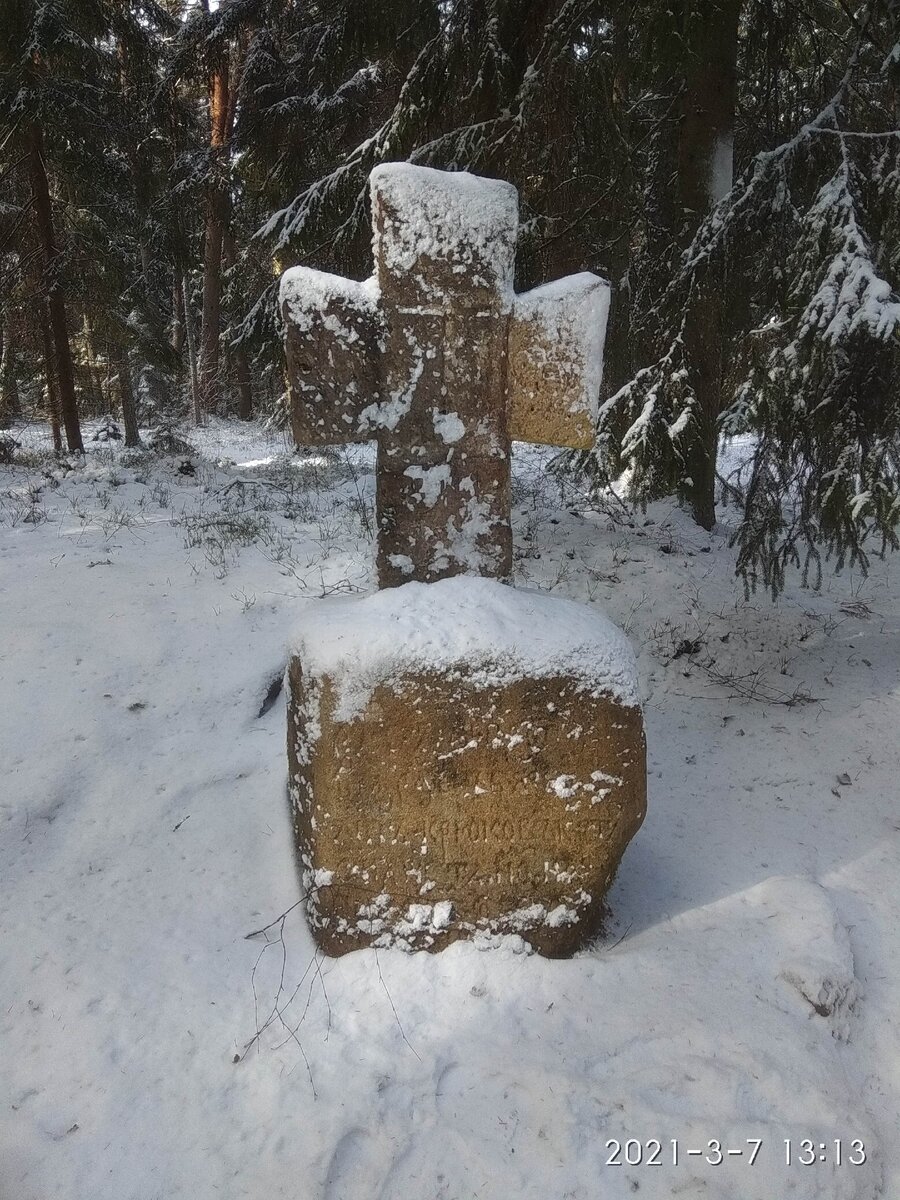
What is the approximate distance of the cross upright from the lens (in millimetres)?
2365

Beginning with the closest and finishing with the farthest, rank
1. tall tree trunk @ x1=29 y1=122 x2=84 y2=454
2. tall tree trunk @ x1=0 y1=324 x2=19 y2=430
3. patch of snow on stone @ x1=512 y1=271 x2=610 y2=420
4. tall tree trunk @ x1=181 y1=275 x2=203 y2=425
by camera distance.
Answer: patch of snow on stone @ x1=512 y1=271 x2=610 y2=420 → tall tree trunk @ x1=29 y1=122 x2=84 y2=454 → tall tree trunk @ x1=0 y1=324 x2=19 y2=430 → tall tree trunk @ x1=181 y1=275 x2=203 y2=425

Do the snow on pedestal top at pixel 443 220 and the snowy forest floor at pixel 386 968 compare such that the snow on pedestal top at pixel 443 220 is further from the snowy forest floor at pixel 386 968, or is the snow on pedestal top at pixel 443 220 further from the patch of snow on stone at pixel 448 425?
the snowy forest floor at pixel 386 968

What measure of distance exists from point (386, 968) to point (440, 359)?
2094 mm

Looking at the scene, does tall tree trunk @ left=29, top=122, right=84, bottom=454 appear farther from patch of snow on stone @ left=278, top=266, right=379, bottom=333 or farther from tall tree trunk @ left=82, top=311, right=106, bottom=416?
patch of snow on stone @ left=278, top=266, right=379, bottom=333

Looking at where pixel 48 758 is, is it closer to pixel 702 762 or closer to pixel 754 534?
pixel 702 762

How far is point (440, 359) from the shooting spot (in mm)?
2465

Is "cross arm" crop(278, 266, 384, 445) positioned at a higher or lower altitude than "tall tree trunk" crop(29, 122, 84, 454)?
lower

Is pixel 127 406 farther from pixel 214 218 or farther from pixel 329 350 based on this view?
pixel 329 350

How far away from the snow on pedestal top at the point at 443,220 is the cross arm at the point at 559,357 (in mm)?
187

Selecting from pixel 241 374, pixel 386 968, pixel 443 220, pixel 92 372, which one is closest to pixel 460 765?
pixel 386 968

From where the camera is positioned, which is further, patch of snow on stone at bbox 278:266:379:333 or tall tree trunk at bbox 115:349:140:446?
tall tree trunk at bbox 115:349:140:446
